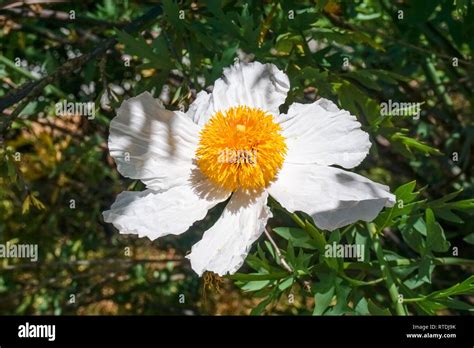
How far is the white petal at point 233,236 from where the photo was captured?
3.59 feet

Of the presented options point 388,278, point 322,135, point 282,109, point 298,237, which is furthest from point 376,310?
point 282,109

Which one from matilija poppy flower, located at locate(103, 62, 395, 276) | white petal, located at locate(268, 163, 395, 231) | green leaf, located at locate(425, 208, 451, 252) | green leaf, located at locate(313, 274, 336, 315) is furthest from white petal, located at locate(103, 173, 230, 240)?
green leaf, located at locate(425, 208, 451, 252)

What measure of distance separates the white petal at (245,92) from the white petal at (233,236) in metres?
0.17

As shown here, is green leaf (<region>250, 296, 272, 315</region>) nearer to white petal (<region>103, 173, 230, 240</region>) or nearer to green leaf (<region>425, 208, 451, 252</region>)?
white petal (<region>103, 173, 230, 240</region>)

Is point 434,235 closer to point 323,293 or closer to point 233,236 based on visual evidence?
point 323,293

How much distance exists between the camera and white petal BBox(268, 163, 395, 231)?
1.09 meters

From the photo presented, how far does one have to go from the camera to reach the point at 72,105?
67.1 inches

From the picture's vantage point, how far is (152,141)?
1272 mm

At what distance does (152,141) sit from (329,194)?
13.0 inches

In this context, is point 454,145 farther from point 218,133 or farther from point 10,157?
point 10,157

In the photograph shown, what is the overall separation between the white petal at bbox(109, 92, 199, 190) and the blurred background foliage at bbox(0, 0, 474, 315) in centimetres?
10
